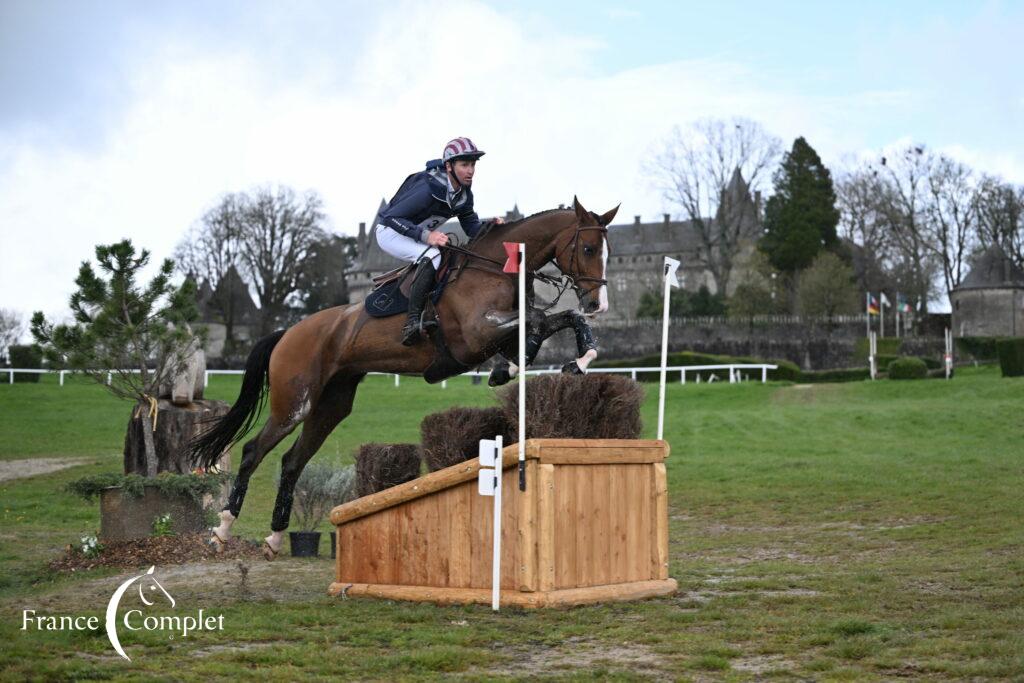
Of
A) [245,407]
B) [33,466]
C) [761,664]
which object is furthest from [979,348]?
[761,664]

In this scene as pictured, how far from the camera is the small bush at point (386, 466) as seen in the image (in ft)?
29.8

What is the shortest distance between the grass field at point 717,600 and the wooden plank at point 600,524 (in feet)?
1.21

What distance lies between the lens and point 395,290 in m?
8.62

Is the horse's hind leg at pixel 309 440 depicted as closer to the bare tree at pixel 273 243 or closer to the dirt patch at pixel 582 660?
the dirt patch at pixel 582 660

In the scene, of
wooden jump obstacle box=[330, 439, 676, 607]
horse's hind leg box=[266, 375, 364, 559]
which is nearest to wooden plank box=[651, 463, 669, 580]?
wooden jump obstacle box=[330, 439, 676, 607]

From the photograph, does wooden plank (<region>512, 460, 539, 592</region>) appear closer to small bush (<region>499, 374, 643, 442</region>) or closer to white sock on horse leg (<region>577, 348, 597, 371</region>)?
small bush (<region>499, 374, 643, 442</region>)

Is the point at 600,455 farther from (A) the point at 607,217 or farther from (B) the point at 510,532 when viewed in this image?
(A) the point at 607,217

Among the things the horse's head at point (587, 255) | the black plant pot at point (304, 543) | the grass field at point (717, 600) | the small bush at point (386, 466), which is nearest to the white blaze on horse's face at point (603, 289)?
the horse's head at point (587, 255)

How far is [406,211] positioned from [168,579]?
3511mm

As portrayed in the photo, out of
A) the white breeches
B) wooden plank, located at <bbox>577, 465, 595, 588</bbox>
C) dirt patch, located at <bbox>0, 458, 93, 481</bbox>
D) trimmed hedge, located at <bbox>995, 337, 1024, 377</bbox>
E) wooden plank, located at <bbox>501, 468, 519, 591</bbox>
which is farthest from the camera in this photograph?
trimmed hedge, located at <bbox>995, 337, 1024, 377</bbox>

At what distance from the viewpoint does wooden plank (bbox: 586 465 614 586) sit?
7598 millimetres

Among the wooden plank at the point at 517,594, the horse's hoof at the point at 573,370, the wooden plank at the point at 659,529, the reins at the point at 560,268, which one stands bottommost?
the wooden plank at the point at 517,594

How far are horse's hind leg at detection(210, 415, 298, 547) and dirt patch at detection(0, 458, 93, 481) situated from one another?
1130 centimetres

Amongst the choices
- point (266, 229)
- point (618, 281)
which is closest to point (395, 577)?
point (266, 229)
